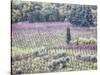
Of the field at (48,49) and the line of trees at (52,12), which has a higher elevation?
the line of trees at (52,12)

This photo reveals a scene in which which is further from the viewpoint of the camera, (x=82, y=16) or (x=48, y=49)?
(x=82, y=16)

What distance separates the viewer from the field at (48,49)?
5.77 ft

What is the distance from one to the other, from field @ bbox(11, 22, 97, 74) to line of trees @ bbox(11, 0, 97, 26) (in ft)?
0.18

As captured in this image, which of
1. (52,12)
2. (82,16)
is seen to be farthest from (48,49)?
(82,16)

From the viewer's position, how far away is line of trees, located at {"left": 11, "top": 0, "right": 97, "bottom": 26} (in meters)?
1.76

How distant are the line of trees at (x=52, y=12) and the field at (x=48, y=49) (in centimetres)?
5

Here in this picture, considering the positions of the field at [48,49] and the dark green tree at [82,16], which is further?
the dark green tree at [82,16]

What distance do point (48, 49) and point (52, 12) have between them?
353mm

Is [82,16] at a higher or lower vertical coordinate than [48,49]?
higher

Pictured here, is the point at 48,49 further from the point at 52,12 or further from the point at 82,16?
the point at 82,16

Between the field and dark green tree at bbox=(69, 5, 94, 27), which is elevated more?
dark green tree at bbox=(69, 5, 94, 27)

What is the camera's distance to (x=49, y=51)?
1830 millimetres

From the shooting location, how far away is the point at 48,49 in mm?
1830

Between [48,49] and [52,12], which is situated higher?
[52,12]
